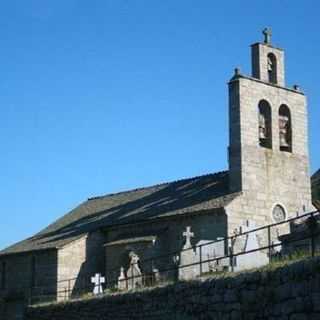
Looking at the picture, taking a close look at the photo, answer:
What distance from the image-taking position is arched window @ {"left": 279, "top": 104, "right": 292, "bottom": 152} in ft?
115

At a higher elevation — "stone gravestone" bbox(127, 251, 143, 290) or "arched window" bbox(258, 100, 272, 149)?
"arched window" bbox(258, 100, 272, 149)

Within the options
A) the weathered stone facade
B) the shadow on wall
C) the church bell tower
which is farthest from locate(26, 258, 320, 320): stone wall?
the shadow on wall

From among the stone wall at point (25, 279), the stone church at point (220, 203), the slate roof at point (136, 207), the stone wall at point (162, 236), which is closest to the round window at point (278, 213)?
the stone church at point (220, 203)

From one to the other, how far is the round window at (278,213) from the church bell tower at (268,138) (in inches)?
4.1

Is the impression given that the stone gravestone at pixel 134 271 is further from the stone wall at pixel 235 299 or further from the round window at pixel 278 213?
the round window at pixel 278 213

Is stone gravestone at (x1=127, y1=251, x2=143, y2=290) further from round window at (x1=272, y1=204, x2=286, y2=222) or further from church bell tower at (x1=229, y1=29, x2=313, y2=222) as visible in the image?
round window at (x1=272, y1=204, x2=286, y2=222)

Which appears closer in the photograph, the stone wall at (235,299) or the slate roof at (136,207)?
the stone wall at (235,299)

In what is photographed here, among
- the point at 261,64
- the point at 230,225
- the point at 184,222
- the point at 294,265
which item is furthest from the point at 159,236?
the point at 294,265

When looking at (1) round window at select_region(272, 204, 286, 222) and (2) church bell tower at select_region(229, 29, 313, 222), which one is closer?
(2) church bell tower at select_region(229, 29, 313, 222)

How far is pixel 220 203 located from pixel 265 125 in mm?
5344

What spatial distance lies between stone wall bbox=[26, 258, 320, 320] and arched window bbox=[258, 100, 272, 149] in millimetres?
15912

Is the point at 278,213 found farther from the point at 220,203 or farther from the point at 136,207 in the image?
the point at 136,207

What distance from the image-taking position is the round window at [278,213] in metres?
33.5

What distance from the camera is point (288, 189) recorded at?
34.4 metres
